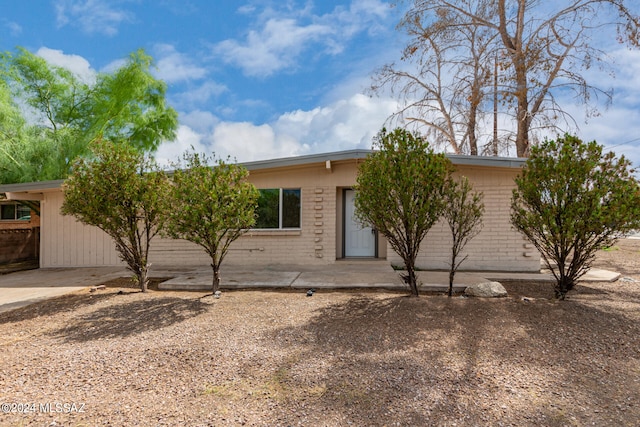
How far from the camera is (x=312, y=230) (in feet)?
27.7

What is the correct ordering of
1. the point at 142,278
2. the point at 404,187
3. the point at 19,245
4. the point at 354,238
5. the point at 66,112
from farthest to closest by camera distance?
the point at 66,112, the point at 19,245, the point at 354,238, the point at 142,278, the point at 404,187

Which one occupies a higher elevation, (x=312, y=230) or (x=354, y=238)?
(x=312, y=230)

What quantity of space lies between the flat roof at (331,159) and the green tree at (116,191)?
8.86 ft

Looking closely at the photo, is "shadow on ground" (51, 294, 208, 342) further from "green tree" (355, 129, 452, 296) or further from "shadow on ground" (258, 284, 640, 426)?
"green tree" (355, 129, 452, 296)

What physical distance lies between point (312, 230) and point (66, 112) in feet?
46.1

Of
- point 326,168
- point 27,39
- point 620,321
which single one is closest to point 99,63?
point 27,39

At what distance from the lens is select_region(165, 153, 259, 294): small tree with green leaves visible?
490 centimetres

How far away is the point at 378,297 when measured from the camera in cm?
514

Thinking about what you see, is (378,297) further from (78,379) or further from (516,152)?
(516,152)

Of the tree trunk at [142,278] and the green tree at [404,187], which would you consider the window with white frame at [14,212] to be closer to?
the tree trunk at [142,278]

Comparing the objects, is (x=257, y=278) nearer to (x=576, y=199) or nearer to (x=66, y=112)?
(x=576, y=199)

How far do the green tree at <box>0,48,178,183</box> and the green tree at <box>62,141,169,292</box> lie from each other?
746cm

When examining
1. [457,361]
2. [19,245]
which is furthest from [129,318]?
[19,245]

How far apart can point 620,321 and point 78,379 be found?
5.89 metres
